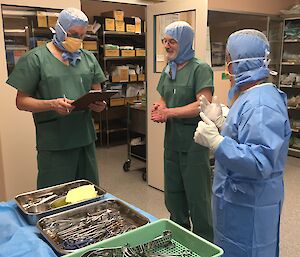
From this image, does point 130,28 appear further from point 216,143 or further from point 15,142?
point 216,143

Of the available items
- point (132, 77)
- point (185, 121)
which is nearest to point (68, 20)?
point (185, 121)

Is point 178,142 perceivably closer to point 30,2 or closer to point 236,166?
point 236,166

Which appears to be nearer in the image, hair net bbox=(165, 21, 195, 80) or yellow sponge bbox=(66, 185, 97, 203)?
yellow sponge bbox=(66, 185, 97, 203)

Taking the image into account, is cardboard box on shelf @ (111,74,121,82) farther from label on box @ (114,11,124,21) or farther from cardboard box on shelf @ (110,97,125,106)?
label on box @ (114,11,124,21)

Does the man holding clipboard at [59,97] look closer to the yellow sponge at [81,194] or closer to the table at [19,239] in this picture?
the yellow sponge at [81,194]

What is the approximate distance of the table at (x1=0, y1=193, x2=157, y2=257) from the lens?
100cm

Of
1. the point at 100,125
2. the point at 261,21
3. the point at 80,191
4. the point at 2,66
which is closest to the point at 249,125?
the point at 80,191

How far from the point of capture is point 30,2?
103 inches

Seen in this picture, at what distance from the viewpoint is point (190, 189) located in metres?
2.19

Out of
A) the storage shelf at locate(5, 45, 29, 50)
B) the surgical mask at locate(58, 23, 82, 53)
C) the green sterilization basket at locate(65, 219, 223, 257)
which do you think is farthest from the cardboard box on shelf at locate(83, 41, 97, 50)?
the green sterilization basket at locate(65, 219, 223, 257)

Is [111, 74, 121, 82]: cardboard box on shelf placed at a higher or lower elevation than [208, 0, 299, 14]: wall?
lower

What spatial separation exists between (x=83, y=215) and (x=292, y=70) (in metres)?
4.60

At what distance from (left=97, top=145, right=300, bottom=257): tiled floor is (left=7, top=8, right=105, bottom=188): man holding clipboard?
4.12ft

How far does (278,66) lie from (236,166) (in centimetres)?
399
